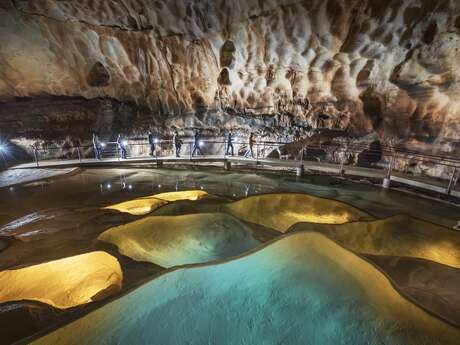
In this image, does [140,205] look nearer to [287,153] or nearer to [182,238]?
[182,238]

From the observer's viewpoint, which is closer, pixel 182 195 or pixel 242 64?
pixel 182 195

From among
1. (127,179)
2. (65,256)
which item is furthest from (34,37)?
(65,256)

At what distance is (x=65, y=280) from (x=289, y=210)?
4.34m

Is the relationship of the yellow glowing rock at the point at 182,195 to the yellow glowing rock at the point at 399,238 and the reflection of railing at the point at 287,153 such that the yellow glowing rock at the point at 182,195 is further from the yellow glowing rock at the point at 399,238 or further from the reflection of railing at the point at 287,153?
the reflection of railing at the point at 287,153

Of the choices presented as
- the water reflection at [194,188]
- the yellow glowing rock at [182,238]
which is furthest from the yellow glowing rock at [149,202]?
the yellow glowing rock at [182,238]

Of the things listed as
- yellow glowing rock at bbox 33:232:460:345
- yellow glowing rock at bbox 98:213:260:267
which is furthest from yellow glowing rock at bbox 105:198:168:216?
yellow glowing rock at bbox 33:232:460:345

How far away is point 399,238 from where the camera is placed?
14.6 feet

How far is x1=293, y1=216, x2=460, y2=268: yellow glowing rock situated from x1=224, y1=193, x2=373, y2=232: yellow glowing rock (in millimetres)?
560

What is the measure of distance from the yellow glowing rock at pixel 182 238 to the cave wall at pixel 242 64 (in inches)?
287

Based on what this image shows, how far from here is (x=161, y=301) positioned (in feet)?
8.91

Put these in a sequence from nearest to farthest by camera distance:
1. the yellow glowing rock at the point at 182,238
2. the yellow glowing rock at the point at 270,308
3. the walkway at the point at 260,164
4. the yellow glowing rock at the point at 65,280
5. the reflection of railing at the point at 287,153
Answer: the yellow glowing rock at the point at 270,308 → the yellow glowing rock at the point at 65,280 → the yellow glowing rock at the point at 182,238 → the walkway at the point at 260,164 → the reflection of railing at the point at 287,153

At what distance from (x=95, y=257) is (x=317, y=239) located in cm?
315

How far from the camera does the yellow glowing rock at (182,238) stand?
4.04 metres

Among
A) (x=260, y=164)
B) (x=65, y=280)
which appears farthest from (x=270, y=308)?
(x=260, y=164)
